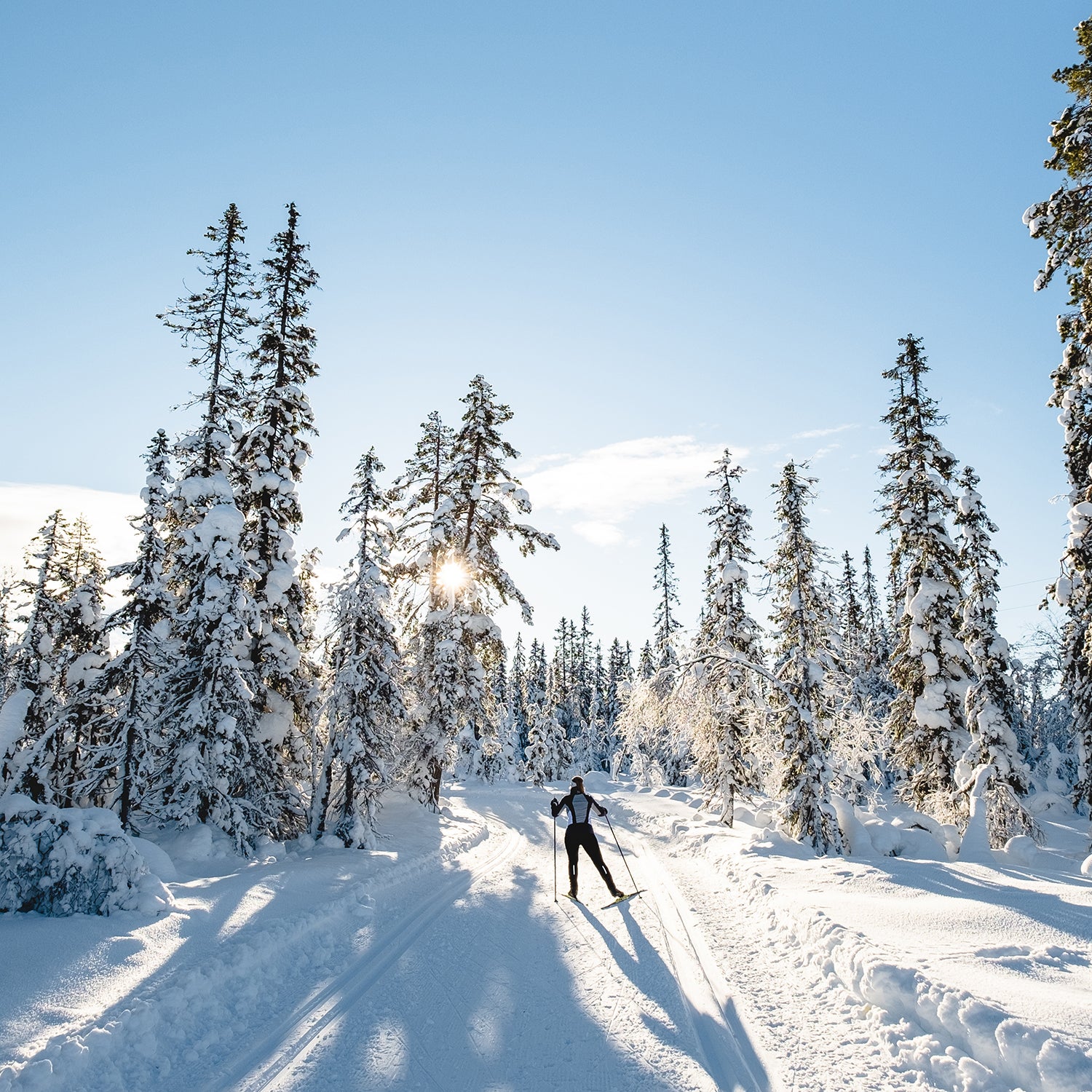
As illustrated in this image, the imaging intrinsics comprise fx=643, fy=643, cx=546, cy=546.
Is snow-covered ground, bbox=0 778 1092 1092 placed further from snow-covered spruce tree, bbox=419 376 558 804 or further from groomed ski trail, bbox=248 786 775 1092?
snow-covered spruce tree, bbox=419 376 558 804

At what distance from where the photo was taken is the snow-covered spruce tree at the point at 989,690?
1819 cm

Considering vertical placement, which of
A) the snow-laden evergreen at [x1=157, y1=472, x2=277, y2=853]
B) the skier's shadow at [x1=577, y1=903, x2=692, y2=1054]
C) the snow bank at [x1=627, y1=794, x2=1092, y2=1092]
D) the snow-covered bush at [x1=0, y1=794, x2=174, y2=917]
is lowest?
the skier's shadow at [x1=577, y1=903, x2=692, y2=1054]

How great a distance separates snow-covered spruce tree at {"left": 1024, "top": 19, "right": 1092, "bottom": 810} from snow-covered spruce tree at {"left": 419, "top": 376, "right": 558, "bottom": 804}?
1441 centimetres

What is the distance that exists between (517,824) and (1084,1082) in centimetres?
2050

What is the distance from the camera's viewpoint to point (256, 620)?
1475 centimetres

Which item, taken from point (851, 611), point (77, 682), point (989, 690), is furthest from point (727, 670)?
point (851, 611)

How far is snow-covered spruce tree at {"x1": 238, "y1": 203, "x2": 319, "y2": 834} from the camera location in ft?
49.7

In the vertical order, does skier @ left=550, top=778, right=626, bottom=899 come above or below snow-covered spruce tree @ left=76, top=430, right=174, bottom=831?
below

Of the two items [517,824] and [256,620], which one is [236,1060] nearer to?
[256,620]

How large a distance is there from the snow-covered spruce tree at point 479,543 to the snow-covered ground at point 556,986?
9.29 m

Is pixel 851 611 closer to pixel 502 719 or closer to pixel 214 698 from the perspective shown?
pixel 502 719

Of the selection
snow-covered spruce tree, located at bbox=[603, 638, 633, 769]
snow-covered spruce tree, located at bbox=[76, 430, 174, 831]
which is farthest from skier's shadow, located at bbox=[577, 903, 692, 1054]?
snow-covered spruce tree, located at bbox=[603, 638, 633, 769]

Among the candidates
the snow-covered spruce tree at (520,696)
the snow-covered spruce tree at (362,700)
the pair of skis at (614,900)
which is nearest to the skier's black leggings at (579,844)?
the pair of skis at (614,900)

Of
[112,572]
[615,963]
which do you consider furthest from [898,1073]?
[112,572]
